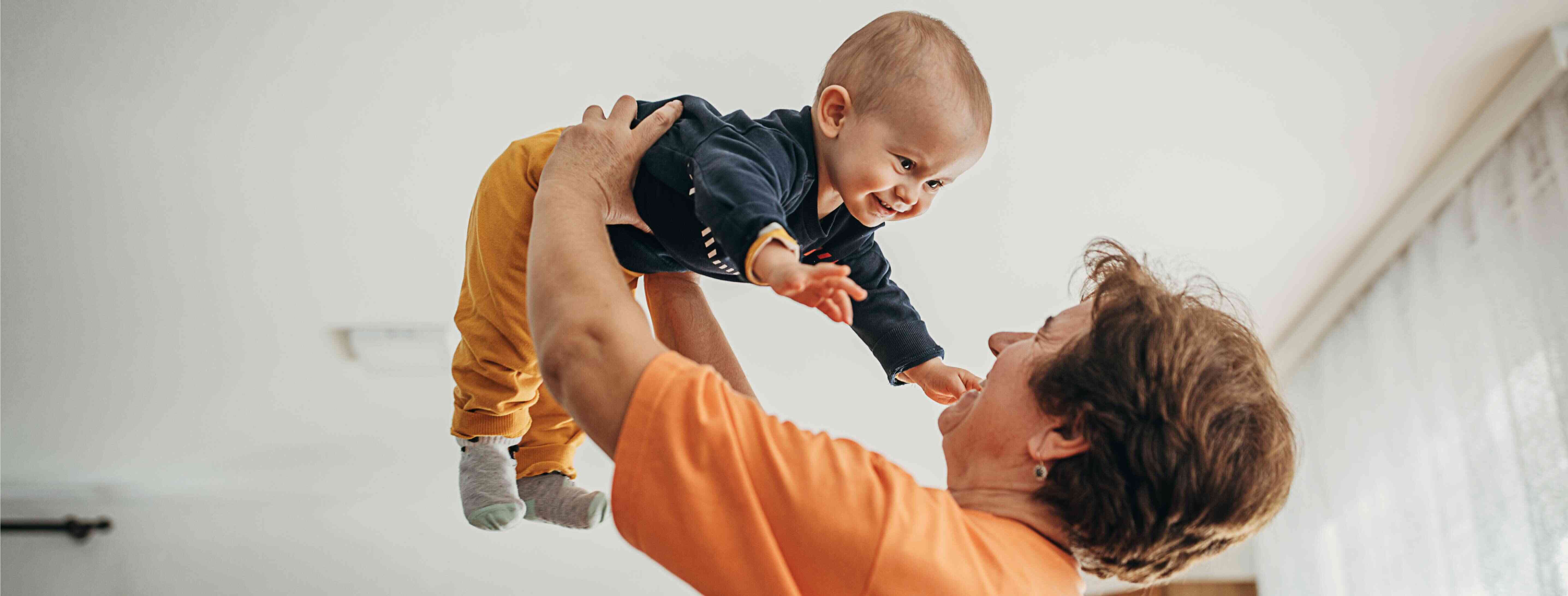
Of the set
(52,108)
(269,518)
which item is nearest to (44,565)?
(269,518)

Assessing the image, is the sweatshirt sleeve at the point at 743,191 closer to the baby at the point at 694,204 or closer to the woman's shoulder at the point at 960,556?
the baby at the point at 694,204

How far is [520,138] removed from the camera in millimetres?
2328

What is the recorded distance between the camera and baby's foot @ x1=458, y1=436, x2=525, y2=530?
3.30 ft

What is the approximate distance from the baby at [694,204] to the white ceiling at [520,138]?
2.98 feet

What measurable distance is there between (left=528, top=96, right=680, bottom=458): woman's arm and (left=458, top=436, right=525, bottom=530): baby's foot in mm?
354

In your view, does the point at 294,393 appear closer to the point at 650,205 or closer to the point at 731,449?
the point at 650,205

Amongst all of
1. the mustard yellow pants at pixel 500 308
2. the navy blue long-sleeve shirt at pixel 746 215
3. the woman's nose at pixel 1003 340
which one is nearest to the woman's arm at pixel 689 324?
the navy blue long-sleeve shirt at pixel 746 215

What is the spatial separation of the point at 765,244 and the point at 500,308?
0.39 metres

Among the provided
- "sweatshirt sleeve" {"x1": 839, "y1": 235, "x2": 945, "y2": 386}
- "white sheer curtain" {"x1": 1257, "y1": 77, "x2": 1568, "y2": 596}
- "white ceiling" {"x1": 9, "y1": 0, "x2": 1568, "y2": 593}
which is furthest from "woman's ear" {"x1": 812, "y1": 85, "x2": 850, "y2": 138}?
"white sheer curtain" {"x1": 1257, "y1": 77, "x2": 1568, "y2": 596}

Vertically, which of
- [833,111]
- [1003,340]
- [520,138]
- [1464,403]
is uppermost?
[520,138]

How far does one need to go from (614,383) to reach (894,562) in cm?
22

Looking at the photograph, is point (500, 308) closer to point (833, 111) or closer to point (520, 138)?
point (833, 111)

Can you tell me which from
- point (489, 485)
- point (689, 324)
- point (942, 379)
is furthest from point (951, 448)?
point (489, 485)

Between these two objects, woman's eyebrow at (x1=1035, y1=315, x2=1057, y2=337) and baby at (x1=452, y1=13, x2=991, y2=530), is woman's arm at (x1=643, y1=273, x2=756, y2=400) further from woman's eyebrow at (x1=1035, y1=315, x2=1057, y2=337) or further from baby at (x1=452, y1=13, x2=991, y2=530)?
woman's eyebrow at (x1=1035, y1=315, x2=1057, y2=337)
